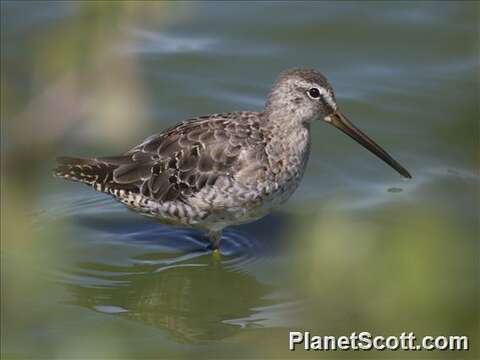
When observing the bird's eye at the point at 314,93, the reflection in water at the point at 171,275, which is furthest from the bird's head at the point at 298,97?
the reflection in water at the point at 171,275

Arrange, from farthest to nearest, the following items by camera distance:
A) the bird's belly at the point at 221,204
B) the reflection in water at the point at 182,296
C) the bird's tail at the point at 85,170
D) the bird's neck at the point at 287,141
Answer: the bird's tail at the point at 85,170, the bird's neck at the point at 287,141, the bird's belly at the point at 221,204, the reflection in water at the point at 182,296

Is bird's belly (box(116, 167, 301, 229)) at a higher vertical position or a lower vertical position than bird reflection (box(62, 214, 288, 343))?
higher

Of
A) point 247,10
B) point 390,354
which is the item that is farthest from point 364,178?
point 390,354

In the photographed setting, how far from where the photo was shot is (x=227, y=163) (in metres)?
6.37

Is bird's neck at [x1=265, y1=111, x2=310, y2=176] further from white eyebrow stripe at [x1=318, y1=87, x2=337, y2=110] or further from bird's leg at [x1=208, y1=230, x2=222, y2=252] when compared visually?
bird's leg at [x1=208, y1=230, x2=222, y2=252]

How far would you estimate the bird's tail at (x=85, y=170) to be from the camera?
6753 mm

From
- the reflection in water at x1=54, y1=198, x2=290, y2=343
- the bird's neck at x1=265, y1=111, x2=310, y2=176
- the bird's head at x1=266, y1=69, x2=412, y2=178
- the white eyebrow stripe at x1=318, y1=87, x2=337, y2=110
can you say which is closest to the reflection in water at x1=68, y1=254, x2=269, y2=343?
the reflection in water at x1=54, y1=198, x2=290, y2=343

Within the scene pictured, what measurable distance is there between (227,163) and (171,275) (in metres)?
0.83

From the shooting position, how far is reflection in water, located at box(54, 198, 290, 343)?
242 inches

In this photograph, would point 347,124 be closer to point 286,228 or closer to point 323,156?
point 286,228

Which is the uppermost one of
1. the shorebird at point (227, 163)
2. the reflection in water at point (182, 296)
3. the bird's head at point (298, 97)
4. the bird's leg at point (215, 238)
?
the bird's head at point (298, 97)

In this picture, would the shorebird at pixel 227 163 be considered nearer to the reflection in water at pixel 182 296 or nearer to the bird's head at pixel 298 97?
the bird's head at pixel 298 97

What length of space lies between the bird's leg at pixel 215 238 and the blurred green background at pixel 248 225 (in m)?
0.12

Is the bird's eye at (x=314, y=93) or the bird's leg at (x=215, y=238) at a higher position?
the bird's eye at (x=314, y=93)
